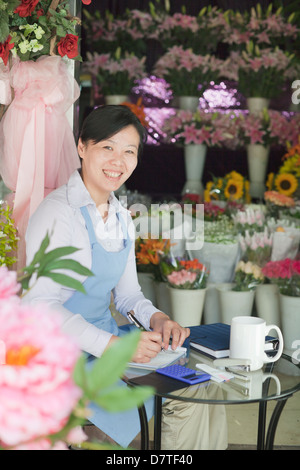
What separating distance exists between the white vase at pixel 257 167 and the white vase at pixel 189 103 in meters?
0.48

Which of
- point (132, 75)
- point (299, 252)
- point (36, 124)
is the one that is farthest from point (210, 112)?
point (36, 124)

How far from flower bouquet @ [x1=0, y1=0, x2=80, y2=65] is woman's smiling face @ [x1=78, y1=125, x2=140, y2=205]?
662mm

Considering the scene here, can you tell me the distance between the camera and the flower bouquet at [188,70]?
408 cm

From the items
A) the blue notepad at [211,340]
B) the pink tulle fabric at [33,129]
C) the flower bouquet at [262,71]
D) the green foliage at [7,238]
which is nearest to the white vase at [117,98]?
the flower bouquet at [262,71]

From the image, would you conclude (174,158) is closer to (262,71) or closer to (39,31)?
(262,71)

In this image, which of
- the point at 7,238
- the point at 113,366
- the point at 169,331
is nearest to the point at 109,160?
the point at 169,331

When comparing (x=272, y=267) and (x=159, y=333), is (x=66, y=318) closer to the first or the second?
(x=159, y=333)

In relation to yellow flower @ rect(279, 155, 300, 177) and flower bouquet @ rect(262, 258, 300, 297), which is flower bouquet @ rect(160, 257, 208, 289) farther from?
yellow flower @ rect(279, 155, 300, 177)

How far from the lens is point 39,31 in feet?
7.73

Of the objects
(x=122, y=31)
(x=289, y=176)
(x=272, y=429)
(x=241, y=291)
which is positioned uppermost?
(x=122, y=31)

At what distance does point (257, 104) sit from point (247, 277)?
1.44 m

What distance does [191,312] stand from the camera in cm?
335

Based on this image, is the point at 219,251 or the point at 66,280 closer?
the point at 66,280

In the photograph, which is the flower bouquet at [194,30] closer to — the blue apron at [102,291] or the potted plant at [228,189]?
the potted plant at [228,189]
